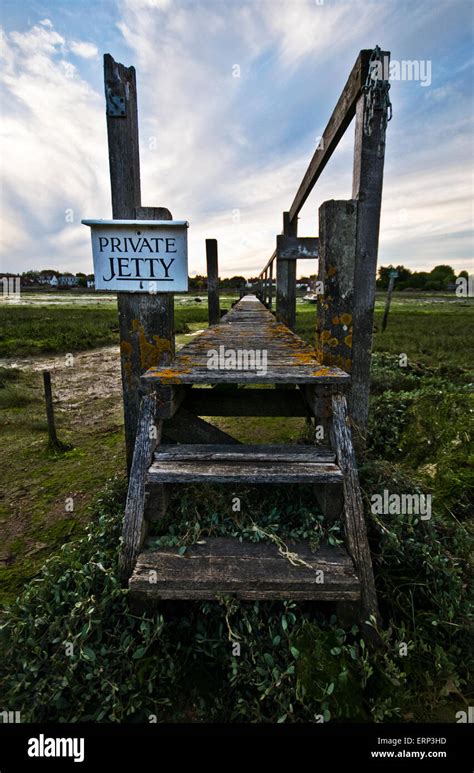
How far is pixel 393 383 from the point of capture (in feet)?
22.5

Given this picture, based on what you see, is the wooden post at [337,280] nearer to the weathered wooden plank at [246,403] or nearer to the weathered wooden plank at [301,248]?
the weathered wooden plank at [246,403]

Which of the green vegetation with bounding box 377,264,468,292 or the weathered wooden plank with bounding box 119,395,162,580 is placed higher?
the green vegetation with bounding box 377,264,468,292

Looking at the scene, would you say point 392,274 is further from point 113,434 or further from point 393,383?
point 113,434

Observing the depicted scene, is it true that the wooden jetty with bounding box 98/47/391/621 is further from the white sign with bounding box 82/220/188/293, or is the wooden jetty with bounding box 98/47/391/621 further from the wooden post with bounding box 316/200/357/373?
the white sign with bounding box 82/220/188/293

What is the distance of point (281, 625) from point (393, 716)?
0.62 metres

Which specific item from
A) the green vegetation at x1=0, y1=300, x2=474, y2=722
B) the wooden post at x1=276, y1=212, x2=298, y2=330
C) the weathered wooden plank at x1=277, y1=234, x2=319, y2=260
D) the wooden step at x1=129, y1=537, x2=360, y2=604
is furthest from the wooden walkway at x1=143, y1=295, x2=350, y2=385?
the wooden post at x1=276, y1=212, x2=298, y2=330

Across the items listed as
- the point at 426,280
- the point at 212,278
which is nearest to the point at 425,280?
the point at 426,280

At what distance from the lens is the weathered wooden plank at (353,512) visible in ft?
6.53

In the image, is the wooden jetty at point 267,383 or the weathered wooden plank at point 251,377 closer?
the wooden jetty at point 267,383

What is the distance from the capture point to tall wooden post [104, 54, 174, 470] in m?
2.67

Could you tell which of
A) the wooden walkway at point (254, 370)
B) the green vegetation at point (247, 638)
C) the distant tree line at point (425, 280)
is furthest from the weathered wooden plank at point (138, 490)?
the distant tree line at point (425, 280)

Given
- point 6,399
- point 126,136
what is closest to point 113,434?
point 6,399

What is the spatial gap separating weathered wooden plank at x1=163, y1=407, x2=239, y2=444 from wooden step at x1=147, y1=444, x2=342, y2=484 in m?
0.86

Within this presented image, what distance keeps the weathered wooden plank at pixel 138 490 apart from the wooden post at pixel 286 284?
5514 millimetres
